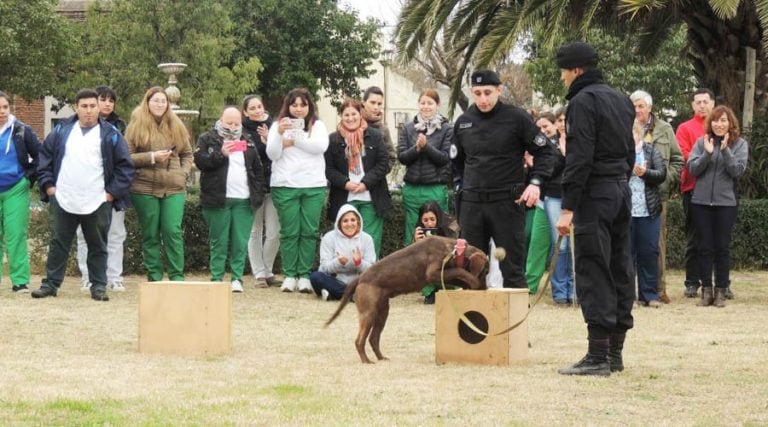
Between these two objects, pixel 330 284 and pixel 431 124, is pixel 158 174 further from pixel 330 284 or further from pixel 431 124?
pixel 431 124

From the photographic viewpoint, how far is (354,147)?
543 inches

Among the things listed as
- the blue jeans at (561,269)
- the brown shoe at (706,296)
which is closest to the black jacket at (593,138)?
the blue jeans at (561,269)

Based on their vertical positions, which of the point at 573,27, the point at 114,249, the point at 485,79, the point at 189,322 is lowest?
the point at 189,322

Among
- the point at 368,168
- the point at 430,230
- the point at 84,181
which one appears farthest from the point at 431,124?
the point at 84,181

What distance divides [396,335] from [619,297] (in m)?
2.47

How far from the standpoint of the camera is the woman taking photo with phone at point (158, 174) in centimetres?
1346

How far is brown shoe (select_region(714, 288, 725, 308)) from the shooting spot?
42.7ft

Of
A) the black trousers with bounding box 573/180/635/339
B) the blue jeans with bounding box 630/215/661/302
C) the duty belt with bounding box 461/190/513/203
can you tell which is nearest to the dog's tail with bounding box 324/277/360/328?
the duty belt with bounding box 461/190/513/203

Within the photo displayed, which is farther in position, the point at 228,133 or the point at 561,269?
the point at 228,133

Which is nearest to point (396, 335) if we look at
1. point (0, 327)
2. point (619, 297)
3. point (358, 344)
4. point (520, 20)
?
point (358, 344)

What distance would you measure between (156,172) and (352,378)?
20.2ft

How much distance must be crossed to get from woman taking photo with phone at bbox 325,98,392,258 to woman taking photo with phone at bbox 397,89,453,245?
12.0 inches

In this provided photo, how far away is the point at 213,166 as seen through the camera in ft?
45.2

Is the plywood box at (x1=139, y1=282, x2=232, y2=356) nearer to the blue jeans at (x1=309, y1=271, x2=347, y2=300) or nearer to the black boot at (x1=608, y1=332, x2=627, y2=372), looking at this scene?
the black boot at (x1=608, y1=332, x2=627, y2=372)
